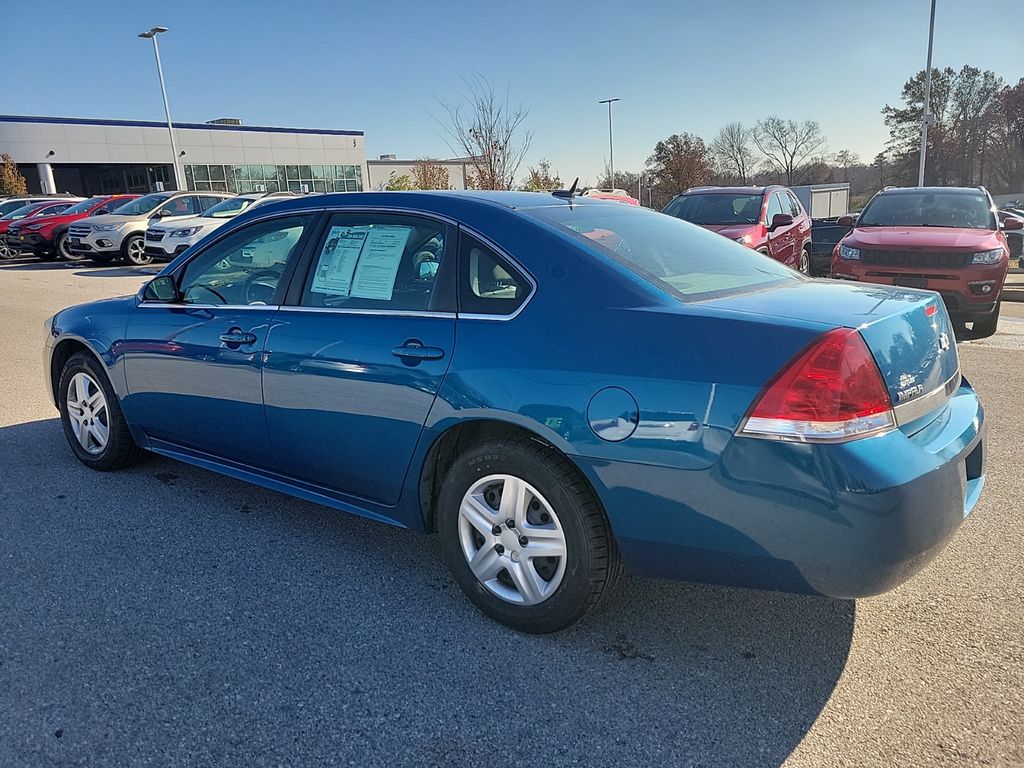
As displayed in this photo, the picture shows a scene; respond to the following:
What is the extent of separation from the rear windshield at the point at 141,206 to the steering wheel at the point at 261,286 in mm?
17402

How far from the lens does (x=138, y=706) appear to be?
2424 millimetres

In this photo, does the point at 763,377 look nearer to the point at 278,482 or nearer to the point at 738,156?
the point at 278,482

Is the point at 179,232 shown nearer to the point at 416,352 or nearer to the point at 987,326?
the point at 987,326

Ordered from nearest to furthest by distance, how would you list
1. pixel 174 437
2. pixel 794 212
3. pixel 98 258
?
pixel 174 437, pixel 794 212, pixel 98 258

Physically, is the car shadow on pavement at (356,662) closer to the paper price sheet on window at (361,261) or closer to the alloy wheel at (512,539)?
the alloy wheel at (512,539)

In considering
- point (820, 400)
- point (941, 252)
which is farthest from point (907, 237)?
point (820, 400)

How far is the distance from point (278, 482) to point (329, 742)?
1.54 meters

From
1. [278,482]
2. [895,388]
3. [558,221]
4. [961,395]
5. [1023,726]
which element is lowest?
[1023,726]

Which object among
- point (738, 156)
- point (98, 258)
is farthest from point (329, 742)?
point (738, 156)

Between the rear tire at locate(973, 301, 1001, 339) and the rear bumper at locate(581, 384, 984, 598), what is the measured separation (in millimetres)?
7419

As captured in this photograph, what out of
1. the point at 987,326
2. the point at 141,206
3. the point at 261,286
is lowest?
the point at 987,326

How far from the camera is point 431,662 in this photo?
2650 mm

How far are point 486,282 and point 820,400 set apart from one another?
127 centimetres

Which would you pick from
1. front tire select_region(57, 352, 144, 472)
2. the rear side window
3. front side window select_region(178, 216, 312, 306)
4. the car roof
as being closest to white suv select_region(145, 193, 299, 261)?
the car roof
